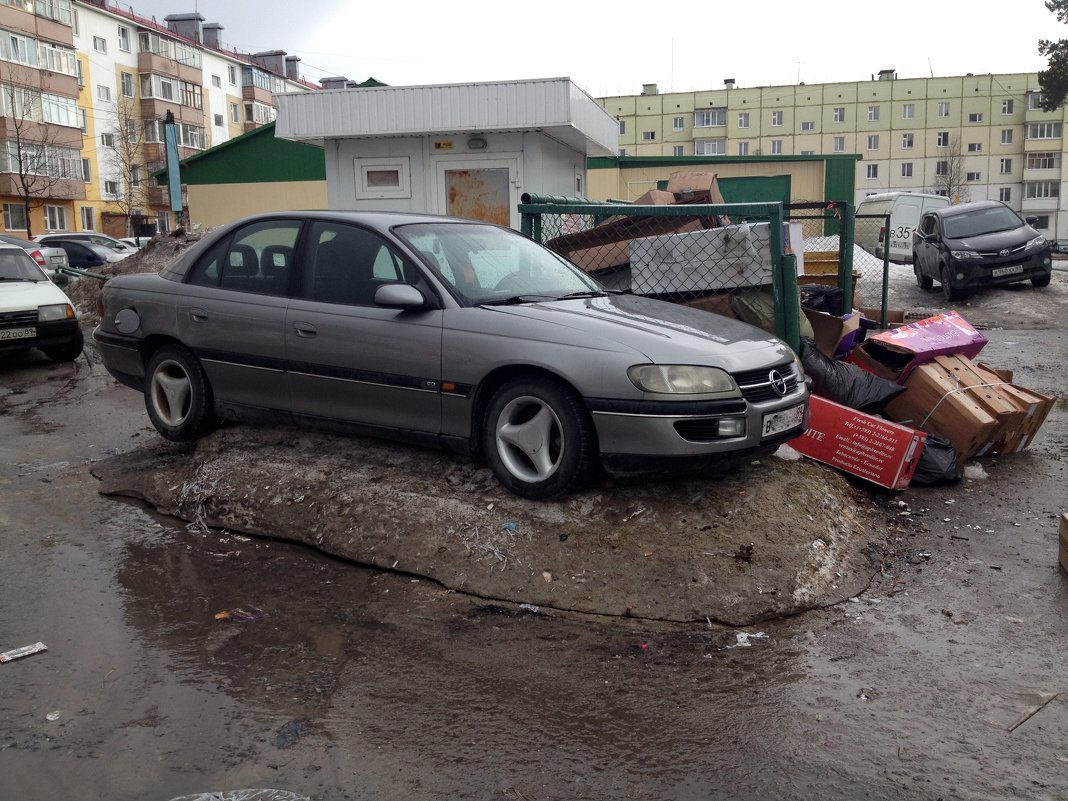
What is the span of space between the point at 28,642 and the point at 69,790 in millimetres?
1294

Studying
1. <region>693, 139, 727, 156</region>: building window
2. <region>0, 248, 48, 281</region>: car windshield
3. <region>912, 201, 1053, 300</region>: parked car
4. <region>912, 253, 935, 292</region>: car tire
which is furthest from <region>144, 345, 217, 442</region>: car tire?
<region>693, 139, 727, 156</region>: building window

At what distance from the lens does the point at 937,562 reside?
16.0 ft

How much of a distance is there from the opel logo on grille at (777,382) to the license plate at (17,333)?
9.85 meters

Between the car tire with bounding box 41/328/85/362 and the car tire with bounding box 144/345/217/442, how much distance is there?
6.39 meters

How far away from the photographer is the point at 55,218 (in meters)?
53.7

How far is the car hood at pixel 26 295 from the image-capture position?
11.5 meters

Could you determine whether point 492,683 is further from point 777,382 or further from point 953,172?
point 953,172

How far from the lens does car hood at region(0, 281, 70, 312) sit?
1150 centimetres

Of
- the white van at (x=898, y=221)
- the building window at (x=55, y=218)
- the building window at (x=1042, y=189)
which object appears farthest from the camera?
the building window at (x=1042, y=189)

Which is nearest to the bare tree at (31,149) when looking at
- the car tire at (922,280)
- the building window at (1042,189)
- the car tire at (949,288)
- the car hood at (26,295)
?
the car hood at (26,295)

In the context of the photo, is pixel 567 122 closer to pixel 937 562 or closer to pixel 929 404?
pixel 929 404

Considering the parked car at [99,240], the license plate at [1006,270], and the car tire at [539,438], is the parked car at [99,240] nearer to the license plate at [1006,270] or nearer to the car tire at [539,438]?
the license plate at [1006,270]

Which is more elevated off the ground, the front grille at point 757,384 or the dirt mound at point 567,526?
the front grille at point 757,384

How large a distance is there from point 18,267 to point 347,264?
29.2ft
